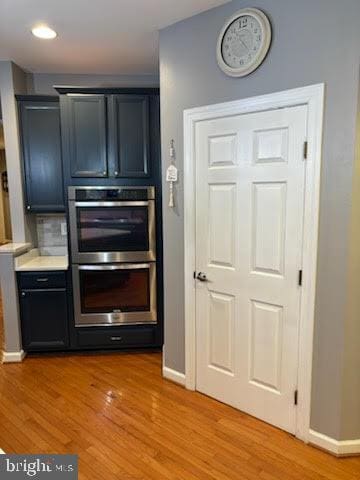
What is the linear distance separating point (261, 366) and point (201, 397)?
0.59 meters

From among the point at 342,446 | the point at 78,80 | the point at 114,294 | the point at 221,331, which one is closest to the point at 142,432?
the point at 221,331

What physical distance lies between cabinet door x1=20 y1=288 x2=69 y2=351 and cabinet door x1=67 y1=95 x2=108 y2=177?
1131 mm

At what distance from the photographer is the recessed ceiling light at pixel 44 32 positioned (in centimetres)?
254

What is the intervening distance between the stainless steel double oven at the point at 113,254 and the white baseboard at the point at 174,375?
55 centimetres

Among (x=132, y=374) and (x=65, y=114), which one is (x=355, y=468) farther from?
(x=65, y=114)

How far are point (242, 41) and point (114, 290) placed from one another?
224cm

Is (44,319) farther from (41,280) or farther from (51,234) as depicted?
(51,234)

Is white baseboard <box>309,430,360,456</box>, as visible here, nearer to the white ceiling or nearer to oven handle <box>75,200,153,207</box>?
oven handle <box>75,200,153,207</box>

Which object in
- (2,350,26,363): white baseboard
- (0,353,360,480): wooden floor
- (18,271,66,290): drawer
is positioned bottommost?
(0,353,360,480): wooden floor

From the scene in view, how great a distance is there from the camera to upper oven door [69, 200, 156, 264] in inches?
122

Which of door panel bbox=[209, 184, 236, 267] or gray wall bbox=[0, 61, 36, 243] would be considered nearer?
door panel bbox=[209, 184, 236, 267]

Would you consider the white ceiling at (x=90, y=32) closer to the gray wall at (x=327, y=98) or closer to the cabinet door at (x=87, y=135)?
the gray wall at (x=327, y=98)

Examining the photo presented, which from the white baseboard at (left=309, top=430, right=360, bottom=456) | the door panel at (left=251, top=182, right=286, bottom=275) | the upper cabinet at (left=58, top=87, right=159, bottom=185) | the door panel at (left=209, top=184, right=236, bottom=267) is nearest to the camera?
the white baseboard at (left=309, top=430, right=360, bottom=456)

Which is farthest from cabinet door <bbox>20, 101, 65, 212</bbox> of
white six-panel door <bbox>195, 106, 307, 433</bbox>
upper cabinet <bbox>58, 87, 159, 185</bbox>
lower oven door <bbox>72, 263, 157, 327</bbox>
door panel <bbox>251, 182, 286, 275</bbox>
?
door panel <bbox>251, 182, 286, 275</bbox>
